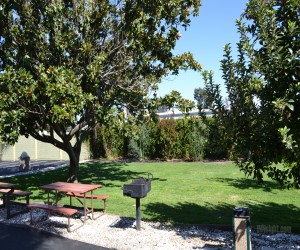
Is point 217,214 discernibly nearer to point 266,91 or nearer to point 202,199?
point 202,199

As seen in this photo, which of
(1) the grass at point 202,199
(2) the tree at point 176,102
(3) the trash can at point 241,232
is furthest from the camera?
(2) the tree at point 176,102

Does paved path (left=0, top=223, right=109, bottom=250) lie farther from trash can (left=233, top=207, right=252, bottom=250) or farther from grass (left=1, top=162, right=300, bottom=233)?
trash can (left=233, top=207, right=252, bottom=250)

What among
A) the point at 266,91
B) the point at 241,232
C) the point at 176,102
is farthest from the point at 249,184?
the point at 266,91

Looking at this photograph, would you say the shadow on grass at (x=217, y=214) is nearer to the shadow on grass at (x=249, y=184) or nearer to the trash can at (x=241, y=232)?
the trash can at (x=241, y=232)

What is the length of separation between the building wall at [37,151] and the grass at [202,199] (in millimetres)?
10217

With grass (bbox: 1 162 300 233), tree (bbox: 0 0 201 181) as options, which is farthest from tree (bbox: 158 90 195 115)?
grass (bbox: 1 162 300 233)

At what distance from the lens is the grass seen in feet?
22.4

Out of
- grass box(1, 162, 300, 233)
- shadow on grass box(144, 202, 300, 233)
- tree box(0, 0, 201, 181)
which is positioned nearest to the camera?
shadow on grass box(144, 202, 300, 233)

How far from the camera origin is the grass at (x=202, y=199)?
6.84 m

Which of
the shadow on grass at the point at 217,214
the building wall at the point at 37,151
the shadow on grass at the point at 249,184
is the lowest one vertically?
the shadow on grass at the point at 217,214

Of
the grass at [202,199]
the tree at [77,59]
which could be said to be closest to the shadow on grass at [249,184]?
the grass at [202,199]

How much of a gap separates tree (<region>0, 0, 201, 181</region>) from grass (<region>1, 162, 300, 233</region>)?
228 centimetres

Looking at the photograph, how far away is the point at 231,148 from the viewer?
475 centimetres

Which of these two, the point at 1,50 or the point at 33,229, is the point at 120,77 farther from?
the point at 33,229
